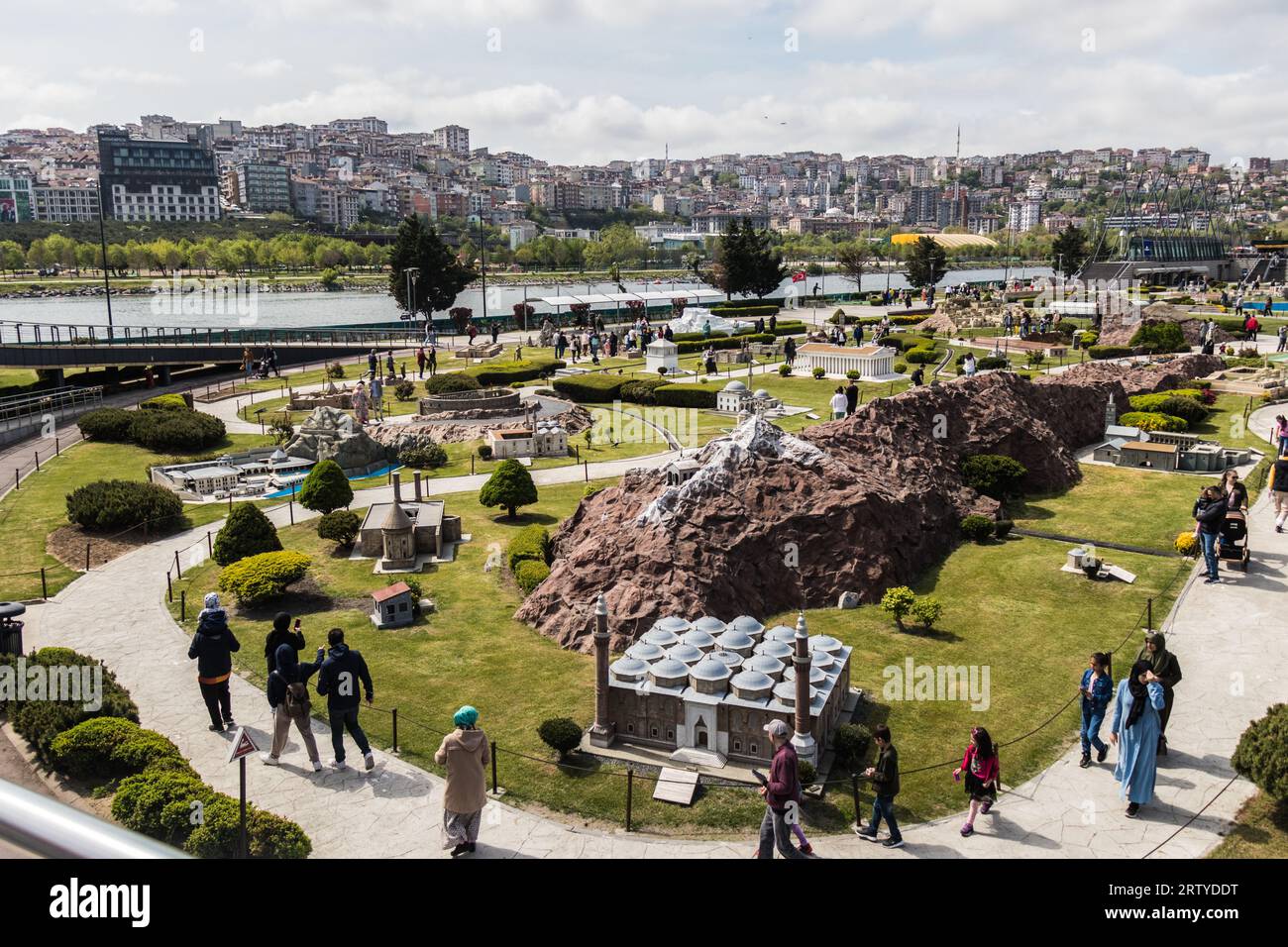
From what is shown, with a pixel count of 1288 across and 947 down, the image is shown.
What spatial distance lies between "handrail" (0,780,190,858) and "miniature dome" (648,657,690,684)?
10955mm

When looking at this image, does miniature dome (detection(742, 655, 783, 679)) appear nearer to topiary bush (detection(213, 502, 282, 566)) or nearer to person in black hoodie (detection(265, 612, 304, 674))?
person in black hoodie (detection(265, 612, 304, 674))

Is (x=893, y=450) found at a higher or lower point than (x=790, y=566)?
higher

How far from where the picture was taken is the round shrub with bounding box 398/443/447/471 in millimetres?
31000

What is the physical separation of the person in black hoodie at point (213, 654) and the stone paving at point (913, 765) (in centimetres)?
52

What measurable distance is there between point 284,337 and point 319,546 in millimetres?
38613

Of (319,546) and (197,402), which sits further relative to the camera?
(197,402)

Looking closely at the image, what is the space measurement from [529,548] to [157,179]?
646ft

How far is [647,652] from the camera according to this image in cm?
1402

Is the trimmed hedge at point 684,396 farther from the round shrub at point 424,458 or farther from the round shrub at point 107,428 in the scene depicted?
the round shrub at point 107,428

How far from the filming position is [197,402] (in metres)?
42.6

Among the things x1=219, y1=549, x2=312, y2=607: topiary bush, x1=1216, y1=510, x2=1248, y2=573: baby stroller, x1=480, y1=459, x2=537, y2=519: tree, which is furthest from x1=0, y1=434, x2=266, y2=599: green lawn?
x1=1216, y1=510, x2=1248, y2=573: baby stroller
